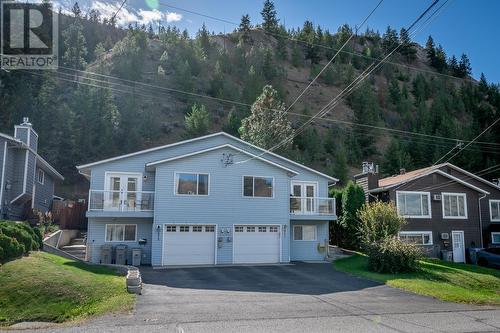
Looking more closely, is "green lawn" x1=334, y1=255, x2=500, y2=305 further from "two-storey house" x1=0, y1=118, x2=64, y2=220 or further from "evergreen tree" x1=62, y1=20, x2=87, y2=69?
"evergreen tree" x1=62, y1=20, x2=87, y2=69

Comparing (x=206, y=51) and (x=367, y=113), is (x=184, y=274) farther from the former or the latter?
(x=206, y=51)

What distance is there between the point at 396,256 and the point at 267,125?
2221cm

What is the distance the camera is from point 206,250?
2353cm

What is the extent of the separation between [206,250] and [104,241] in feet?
18.3

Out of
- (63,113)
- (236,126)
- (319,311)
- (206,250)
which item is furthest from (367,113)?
(319,311)

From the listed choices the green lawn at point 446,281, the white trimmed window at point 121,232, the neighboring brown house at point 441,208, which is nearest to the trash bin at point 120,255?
the white trimmed window at point 121,232

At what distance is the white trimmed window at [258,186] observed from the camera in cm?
2483

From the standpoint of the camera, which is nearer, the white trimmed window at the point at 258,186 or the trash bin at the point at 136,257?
the trash bin at the point at 136,257

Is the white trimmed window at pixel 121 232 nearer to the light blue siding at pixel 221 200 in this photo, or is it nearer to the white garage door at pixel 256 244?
the light blue siding at pixel 221 200

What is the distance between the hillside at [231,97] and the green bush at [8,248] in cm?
1409

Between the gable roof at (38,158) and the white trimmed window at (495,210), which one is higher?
the gable roof at (38,158)

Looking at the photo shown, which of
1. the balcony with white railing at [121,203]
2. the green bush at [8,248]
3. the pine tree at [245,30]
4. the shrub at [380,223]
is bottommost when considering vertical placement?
the green bush at [8,248]

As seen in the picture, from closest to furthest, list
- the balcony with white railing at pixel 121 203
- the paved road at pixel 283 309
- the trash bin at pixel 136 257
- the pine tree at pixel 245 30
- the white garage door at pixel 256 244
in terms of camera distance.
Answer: the paved road at pixel 283 309
the trash bin at pixel 136 257
the balcony with white railing at pixel 121 203
the white garage door at pixel 256 244
the pine tree at pixel 245 30

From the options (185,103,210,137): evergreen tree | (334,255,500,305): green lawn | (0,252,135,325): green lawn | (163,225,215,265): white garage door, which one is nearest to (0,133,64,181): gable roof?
(163,225,215,265): white garage door
